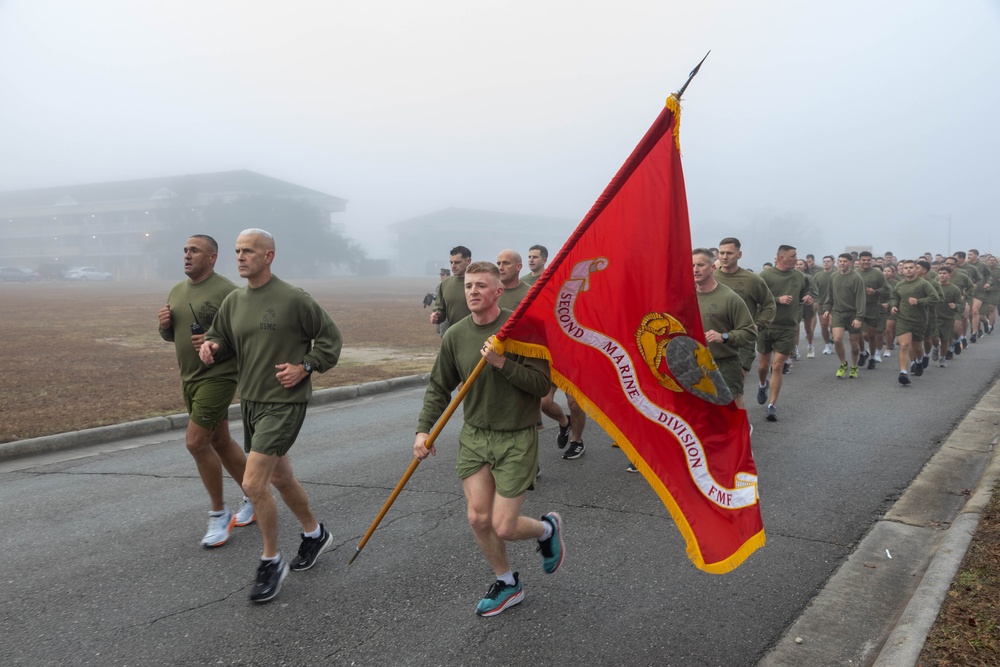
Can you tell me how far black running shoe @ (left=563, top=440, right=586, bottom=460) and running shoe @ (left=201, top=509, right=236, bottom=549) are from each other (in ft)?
10.3

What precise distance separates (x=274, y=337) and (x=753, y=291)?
17.3ft

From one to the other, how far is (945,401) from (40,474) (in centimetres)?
1037

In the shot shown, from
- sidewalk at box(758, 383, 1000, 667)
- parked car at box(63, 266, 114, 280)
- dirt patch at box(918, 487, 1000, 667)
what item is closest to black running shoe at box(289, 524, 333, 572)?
sidewalk at box(758, 383, 1000, 667)

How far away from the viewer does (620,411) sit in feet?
13.0

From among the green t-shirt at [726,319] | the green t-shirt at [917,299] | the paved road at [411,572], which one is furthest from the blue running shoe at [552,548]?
the green t-shirt at [917,299]

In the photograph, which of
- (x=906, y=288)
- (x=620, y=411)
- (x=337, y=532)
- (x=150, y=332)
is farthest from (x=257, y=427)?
(x=150, y=332)

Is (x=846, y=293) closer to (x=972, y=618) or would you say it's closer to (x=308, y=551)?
(x=972, y=618)

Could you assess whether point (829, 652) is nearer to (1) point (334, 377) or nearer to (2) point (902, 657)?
(2) point (902, 657)

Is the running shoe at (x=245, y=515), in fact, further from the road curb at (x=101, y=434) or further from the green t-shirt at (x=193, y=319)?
the road curb at (x=101, y=434)

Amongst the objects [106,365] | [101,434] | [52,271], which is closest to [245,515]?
[101,434]

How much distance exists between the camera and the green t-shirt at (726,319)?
6.79 m

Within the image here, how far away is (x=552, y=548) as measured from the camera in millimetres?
4188

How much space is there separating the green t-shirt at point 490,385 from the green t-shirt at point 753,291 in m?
4.60

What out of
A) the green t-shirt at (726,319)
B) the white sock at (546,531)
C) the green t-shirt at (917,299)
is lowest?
the white sock at (546,531)
